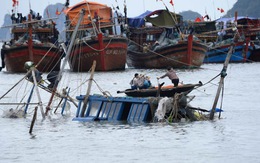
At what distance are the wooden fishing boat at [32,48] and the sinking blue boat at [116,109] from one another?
33264mm

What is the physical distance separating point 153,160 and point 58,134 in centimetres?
742

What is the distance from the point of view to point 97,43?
6794 centimetres

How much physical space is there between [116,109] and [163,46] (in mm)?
38185

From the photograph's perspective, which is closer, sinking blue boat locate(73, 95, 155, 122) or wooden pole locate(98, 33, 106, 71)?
sinking blue boat locate(73, 95, 155, 122)

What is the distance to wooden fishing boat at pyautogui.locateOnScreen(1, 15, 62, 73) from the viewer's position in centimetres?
6962

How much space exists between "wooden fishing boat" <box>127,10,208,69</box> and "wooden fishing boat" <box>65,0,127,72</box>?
294 cm

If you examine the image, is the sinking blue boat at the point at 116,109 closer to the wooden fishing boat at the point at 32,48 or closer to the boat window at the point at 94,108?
the boat window at the point at 94,108

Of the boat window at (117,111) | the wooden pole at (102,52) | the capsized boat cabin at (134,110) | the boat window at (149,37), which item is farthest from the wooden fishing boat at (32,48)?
the boat window at (117,111)

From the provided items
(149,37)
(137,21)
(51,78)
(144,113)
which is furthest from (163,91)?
(137,21)

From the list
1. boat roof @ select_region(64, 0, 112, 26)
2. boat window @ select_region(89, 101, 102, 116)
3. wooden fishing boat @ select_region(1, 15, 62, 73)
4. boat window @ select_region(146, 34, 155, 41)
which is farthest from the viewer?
boat window @ select_region(146, 34, 155, 41)

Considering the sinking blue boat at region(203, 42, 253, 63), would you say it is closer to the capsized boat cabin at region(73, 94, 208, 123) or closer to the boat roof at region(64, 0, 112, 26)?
the boat roof at region(64, 0, 112, 26)

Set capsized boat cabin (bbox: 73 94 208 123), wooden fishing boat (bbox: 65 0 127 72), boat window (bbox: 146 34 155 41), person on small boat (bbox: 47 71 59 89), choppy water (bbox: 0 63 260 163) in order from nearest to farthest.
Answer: choppy water (bbox: 0 63 260 163)
capsized boat cabin (bbox: 73 94 208 123)
person on small boat (bbox: 47 71 59 89)
wooden fishing boat (bbox: 65 0 127 72)
boat window (bbox: 146 34 155 41)

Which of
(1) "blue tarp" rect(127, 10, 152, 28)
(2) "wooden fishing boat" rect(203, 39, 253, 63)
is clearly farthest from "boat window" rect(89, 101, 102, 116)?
(2) "wooden fishing boat" rect(203, 39, 253, 63)

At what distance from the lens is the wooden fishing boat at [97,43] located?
68.1 meters
